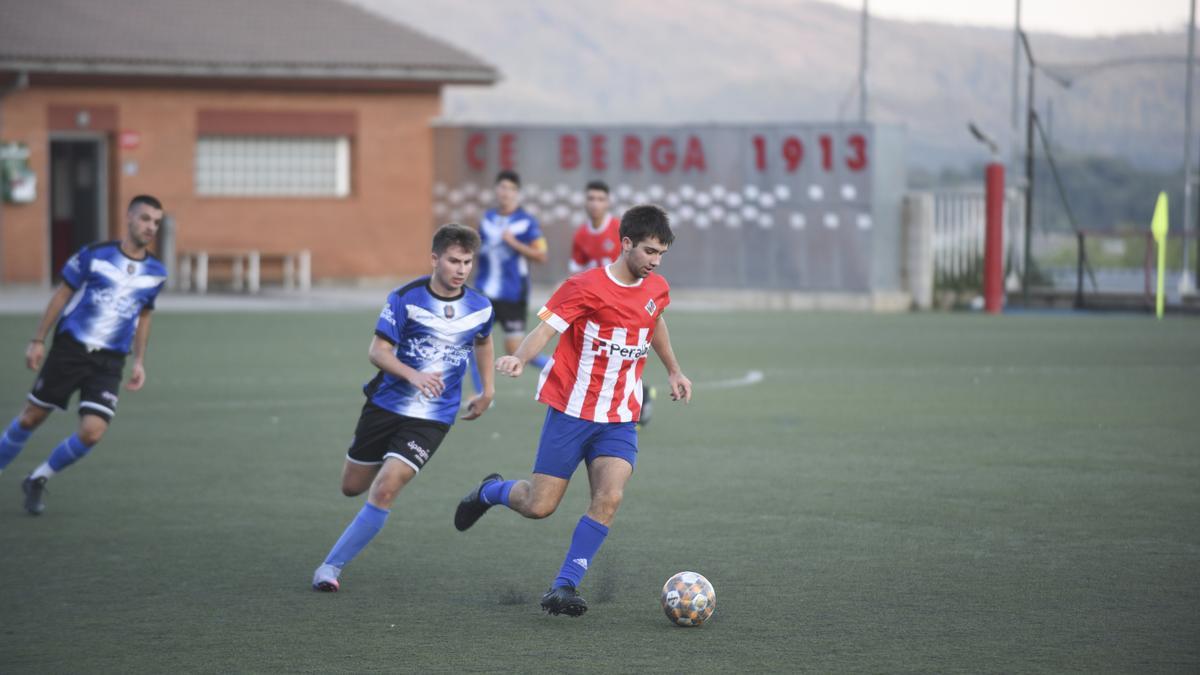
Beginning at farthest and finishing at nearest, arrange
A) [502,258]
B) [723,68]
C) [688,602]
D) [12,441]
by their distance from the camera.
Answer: [723,68] → [502,258] → [12,441] → [688,602]

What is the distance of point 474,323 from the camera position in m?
7.91

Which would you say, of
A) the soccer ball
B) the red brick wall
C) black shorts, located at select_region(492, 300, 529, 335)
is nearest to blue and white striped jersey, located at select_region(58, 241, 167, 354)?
the soccer ball

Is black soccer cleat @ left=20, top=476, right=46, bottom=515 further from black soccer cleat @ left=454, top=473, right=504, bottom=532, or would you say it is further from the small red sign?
the small red sign

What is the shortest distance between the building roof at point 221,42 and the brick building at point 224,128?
0.04 metres

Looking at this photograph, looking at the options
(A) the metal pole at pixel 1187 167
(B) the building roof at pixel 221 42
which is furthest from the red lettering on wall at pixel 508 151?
(A) the metal pole at pixel 1187 167

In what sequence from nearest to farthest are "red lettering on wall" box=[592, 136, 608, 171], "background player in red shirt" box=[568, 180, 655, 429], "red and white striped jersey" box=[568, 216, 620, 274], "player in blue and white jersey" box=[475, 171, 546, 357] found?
1. "background player in red shirt" box=[568, 180, 655, 429]
2. "red and white striped jersey" box=[568, 216, 620, 274]
3. "player in blue and white jersey" box=[475, 171, 546, 357]
4. "red lettering on wall" box=[592, 136, 608, 171]

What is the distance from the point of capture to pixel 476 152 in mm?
32438

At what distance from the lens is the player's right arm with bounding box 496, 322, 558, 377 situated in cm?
706

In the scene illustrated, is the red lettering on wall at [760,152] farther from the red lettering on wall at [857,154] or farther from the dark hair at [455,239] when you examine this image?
the dark hair at [455,239]

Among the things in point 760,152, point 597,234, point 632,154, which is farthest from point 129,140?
point 597,234

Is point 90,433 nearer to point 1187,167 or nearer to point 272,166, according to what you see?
point 1187,167

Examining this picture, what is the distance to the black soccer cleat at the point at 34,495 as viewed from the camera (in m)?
9.73

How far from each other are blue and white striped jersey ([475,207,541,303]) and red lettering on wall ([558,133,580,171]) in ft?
53.1

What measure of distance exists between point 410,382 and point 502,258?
754cm
